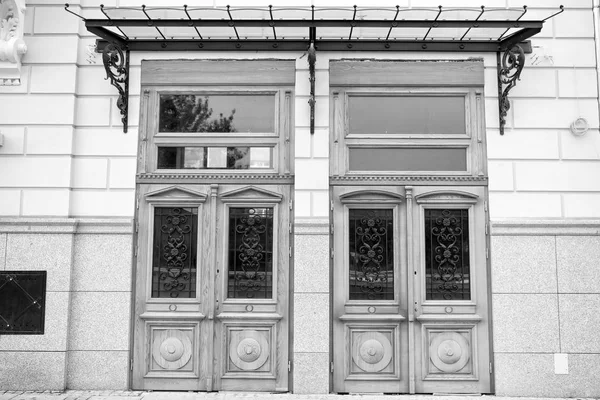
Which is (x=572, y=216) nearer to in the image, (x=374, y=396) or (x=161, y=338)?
(x=374, y=396)

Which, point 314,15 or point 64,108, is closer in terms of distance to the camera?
point 314,15

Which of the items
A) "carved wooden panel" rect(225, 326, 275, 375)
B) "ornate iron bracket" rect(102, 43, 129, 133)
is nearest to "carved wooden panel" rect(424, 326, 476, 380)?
"carved wooden panel" rect(225, 326, 275, 375)

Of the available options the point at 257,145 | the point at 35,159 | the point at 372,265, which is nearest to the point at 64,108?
the point at 35,159

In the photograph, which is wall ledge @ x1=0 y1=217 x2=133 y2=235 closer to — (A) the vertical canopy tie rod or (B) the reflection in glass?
(B) the reflection in glass

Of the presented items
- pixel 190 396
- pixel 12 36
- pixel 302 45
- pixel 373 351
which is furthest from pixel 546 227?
pixel 12 36

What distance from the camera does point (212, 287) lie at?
6840mm

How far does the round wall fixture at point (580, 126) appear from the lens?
6.85 meters

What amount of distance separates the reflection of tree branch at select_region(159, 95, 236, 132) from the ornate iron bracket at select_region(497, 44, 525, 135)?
3.62 m

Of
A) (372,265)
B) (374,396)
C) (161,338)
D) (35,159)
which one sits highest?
(35,159)

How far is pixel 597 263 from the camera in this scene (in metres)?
6.75

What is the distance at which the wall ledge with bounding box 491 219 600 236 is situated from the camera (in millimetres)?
6750

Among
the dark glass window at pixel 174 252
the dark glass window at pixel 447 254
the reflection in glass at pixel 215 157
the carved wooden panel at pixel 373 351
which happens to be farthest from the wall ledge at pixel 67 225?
the dark glass window at pixel 447 254

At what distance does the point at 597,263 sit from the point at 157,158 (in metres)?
6.03

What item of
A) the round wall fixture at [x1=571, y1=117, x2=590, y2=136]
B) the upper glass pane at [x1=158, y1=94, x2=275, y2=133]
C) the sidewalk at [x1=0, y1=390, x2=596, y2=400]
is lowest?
the sidewalk at [x1=0, y1=390, x2=596, y2=400]
